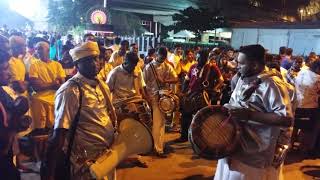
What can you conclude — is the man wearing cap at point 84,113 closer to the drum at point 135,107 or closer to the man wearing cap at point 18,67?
the drum at point 135,107

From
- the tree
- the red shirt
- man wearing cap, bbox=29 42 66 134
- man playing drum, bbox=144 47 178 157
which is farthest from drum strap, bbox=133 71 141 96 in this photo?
the tree

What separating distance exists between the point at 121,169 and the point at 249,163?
344 centimetres

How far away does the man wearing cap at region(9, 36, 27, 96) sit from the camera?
232 inches

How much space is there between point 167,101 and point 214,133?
3.73 m

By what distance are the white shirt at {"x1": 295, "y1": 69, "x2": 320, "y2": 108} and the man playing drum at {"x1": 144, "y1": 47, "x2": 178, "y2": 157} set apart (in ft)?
9.00

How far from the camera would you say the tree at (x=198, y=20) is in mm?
22078

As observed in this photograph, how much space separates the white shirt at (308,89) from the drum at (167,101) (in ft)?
8.94

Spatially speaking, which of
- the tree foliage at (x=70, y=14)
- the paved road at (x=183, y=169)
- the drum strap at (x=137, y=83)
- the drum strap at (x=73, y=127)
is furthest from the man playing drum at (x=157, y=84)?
the tree foliage at (x=70, y=14)

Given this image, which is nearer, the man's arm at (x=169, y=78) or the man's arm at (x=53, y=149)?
the man's arm at (x=53, y=149)

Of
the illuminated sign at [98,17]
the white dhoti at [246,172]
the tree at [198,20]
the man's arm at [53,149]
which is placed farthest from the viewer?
the tree at [198,20]

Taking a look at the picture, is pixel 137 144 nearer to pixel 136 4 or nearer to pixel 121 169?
pixel 121 169

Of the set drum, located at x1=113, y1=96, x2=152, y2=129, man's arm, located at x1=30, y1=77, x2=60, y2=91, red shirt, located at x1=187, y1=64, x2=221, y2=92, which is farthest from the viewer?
red shirt, located at x1=187, y1=64, x2=221, y2=92

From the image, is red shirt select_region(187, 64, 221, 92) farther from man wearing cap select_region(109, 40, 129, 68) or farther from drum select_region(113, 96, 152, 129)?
drum select_region(113, 96, 152, 129)

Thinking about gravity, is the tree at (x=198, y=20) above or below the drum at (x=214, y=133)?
above
